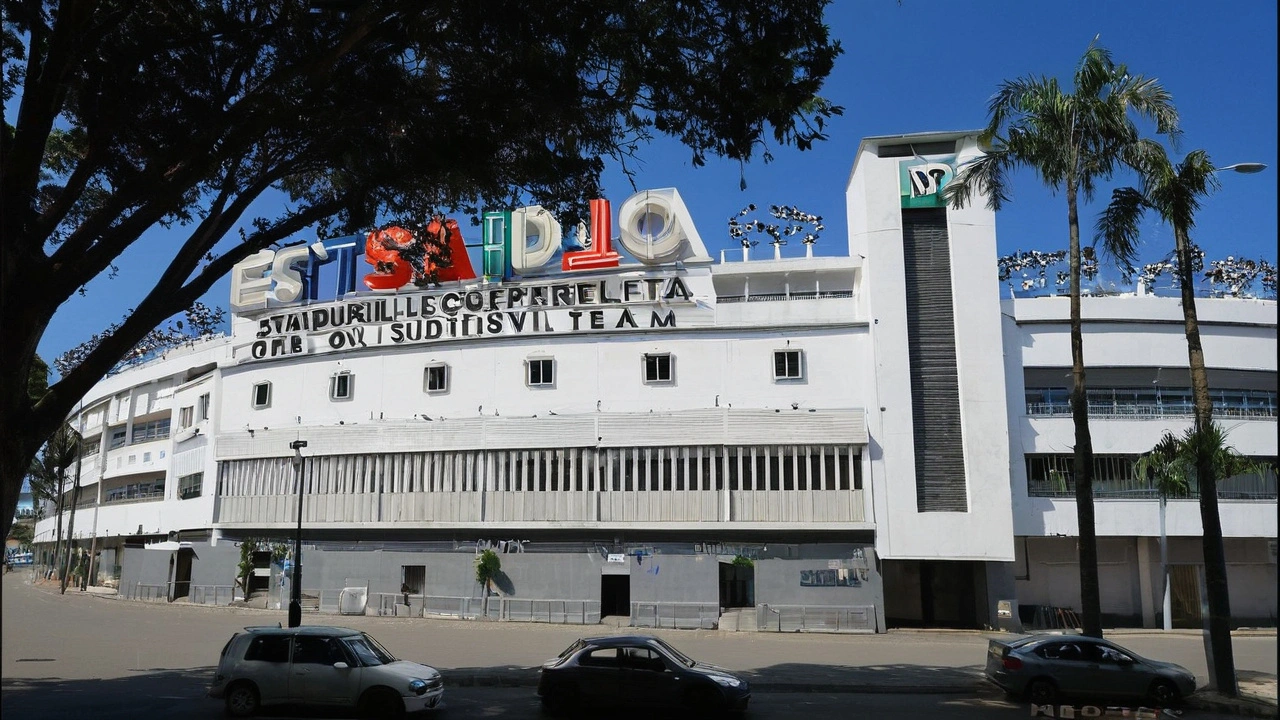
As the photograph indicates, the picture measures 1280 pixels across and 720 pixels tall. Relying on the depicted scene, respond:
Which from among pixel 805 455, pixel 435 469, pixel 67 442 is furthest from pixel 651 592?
pixel 67 442

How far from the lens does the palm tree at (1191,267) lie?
17719 millimetres

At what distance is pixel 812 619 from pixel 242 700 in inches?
794

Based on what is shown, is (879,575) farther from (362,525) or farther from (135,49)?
(135,49)

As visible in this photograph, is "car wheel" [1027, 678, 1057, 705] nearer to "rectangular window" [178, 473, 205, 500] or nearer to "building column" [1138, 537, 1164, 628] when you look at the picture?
"building column" [1138, 537, 1164, 628]

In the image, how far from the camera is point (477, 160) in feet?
46.1

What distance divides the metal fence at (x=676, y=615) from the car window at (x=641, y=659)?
619 inches

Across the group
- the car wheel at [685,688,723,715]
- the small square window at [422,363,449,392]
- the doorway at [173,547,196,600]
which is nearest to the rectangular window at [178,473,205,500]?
the doorway at [173,547,196,600]

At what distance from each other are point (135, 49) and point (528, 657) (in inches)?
600

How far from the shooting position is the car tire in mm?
14695

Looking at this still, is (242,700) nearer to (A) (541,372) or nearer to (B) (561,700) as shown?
(B) (561,700)

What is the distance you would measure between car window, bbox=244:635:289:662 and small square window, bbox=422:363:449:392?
71.4ft

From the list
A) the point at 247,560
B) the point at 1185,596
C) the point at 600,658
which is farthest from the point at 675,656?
the point at 247,560

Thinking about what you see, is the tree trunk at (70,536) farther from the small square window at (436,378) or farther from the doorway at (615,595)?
the doorway at (615,595)

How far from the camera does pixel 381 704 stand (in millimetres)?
14648
